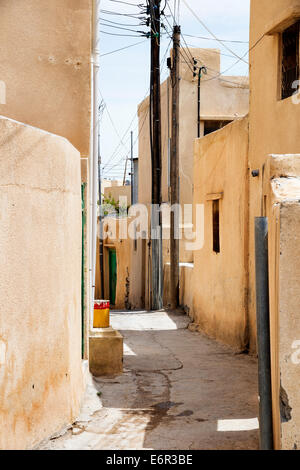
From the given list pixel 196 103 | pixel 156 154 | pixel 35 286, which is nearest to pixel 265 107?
pixel 35 286

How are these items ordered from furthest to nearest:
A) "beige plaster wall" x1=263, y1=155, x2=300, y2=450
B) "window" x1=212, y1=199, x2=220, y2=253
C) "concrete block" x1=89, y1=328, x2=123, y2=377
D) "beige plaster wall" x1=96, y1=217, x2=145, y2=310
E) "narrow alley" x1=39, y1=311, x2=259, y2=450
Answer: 1. "beige plaster wall" x1=96, y1=217, x2=145, y2=310
2. "window" x1=212, y1=199, x2=220, y2=253
3. "concrete block" x1=89, y1=328, x2=123, y2=377
4. "narrow alley" x1=39, y1=311, x2=259, y2=450
5. "beige plaster wall" x1=263, y1=155, x2=300, y2=450

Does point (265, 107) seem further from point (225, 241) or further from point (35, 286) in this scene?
point (35, 286)

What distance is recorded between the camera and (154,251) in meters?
17.1

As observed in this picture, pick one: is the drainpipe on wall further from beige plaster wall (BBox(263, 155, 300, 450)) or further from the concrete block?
beige plaster wall (BBox(263, 155, 300, 450))


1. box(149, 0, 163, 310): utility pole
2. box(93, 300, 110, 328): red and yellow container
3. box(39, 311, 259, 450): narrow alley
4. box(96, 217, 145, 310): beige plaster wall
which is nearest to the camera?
box(39, 311, 259, 450): narrow alley

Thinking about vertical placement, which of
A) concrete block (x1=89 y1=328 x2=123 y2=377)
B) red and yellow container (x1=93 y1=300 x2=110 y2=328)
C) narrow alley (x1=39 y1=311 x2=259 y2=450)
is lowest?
narrow alley (x1=39 y1=311 x2=259 y2=450)

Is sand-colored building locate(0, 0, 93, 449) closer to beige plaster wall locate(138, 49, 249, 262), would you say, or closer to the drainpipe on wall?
the drainpipe on wall

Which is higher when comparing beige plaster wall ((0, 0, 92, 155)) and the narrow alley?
beige plaster wall ((0, 0, 92, 155))

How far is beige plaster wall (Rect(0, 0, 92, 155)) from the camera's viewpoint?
7691 millimetres

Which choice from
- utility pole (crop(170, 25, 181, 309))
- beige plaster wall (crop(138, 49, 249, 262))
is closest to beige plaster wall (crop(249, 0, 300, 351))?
utility pole (crop(170, 25, 181, 309))

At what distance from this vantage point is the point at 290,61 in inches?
357

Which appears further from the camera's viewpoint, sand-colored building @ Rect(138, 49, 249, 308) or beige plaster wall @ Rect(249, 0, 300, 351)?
sand-colored building @ Rect(138, 49, 249, 308)

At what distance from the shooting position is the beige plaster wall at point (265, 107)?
8828 millimetres

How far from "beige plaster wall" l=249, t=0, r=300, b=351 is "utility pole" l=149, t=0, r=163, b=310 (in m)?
6.01
